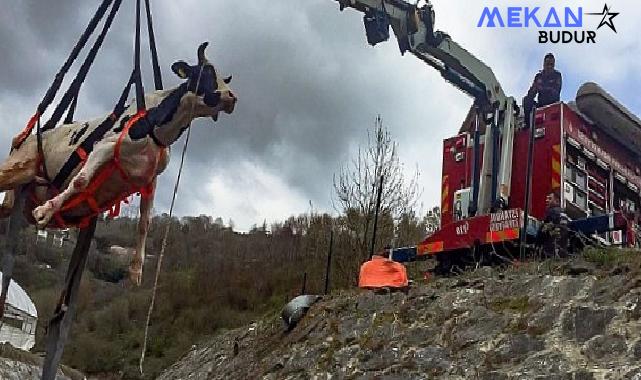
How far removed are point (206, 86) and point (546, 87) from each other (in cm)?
981

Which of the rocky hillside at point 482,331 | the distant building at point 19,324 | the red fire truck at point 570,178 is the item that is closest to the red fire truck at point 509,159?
the red fire truck at point 570,178

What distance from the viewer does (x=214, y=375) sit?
36.3 ft

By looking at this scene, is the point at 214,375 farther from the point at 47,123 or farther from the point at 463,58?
the point at 463,58

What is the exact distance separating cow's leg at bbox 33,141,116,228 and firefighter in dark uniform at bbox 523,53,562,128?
998cm

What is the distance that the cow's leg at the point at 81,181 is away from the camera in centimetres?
477

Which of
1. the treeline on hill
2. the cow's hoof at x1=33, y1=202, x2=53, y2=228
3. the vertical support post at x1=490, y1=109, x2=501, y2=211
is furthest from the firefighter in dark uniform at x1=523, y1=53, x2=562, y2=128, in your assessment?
the cow's hoof at x1=33, y1=202, x2=53, y2=228

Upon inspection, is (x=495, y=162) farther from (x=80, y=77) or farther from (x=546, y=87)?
(x=80, y=77)

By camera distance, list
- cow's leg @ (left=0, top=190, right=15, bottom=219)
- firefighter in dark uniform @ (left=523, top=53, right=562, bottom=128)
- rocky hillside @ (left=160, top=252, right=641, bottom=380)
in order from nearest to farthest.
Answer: cow's leg @ (left=0, top=190, right=15, bottom=219) < rocky hillside @ (left=160, top=252, right=641, bottom=380) < firefighter in dark uniform @ (left=523, top=53, right=562, bottom=128)

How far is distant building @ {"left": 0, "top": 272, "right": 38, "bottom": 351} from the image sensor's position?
1037 inches

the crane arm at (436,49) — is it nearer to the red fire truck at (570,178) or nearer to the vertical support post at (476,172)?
the vertical support post at (476,172)

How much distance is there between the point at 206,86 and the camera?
492 centimetres

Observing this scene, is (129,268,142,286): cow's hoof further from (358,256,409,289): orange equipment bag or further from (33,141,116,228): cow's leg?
(358,256,409,289): orange equipment bag

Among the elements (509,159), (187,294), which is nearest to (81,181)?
(509,159)

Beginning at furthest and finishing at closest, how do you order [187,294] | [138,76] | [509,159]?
[187,294]
[509,159]
[138,76]
